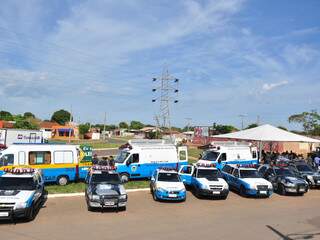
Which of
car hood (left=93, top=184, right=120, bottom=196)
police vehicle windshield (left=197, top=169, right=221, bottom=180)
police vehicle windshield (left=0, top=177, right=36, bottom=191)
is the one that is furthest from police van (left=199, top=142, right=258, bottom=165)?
police vehicle windshield (left=0, top=177, right=36, bottom=191)

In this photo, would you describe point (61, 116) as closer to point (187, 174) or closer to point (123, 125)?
point (123, 125)

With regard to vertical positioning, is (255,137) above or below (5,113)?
below

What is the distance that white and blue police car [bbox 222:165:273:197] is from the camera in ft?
61.8

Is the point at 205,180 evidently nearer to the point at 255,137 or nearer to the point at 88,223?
the point at 88,223

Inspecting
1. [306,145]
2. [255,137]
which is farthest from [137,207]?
[306,145]

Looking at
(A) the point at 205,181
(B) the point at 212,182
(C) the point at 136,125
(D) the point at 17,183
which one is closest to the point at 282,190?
(B) the point at 212,182

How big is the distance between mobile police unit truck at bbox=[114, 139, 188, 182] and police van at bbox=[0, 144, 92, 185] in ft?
8.18

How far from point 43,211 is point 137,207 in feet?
12.5

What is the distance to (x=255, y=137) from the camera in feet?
100

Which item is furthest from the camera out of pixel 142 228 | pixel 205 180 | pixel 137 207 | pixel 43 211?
pixel 205 180

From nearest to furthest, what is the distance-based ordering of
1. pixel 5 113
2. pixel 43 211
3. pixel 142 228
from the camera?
pixel 142 228 < pixel 43 211 < pixel 5 113

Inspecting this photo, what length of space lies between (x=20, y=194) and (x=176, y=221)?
18.2 ft

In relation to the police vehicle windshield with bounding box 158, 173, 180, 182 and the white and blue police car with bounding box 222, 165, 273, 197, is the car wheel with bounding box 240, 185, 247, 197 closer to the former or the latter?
the white and blue police car with bounding box 222, 165, 273, 197

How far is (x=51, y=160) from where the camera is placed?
20.8 meters
